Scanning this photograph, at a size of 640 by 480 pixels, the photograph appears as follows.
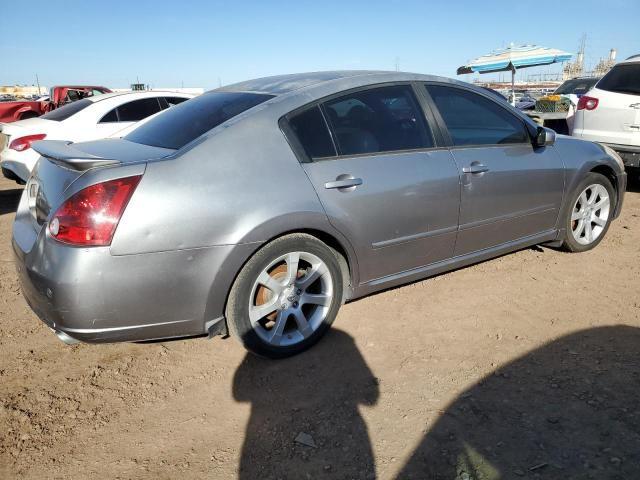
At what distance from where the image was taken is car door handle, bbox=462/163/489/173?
3.38 metres

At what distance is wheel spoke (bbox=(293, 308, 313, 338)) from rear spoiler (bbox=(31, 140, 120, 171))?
126cm

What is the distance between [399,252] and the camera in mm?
3197

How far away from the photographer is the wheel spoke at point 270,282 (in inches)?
107

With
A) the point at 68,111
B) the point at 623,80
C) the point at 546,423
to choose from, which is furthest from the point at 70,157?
the point at 623,80

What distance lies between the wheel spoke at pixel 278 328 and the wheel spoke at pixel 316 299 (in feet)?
0.45

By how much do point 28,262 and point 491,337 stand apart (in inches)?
102

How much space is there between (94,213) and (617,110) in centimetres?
636

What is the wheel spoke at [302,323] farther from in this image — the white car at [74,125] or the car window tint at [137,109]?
the car window tint at [137,109]

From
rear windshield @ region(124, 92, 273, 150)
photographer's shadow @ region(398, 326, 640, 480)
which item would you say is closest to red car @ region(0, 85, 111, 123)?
rear windshield @ region(124, 92, 273, 150)

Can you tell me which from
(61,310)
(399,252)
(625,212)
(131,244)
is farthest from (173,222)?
(625,212)

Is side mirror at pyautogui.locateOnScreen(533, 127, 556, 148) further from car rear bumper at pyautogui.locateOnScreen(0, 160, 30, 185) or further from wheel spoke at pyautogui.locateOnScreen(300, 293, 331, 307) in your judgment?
car rear bumper at pyautogui.locateOnScreen(0, 160, 30, 185)

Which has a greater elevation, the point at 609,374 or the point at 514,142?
the point at 514,142

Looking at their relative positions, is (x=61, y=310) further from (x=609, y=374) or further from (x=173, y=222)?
(x=609, y=374)

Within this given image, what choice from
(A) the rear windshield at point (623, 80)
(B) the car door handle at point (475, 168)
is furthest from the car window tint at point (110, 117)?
(A) the rear windshield at point (623, 80)
